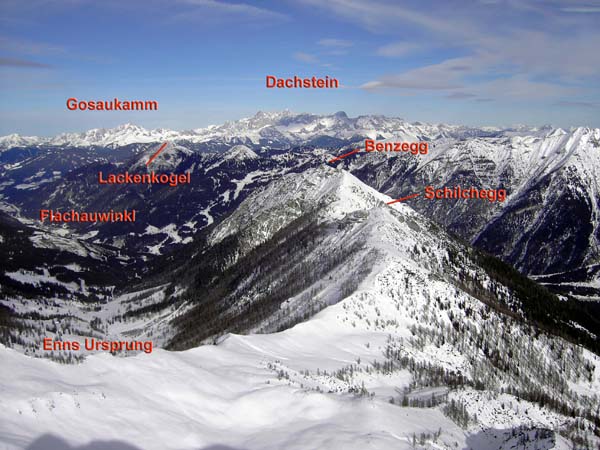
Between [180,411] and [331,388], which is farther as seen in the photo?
[331,388]

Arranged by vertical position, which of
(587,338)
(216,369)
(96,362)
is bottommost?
(587,338)

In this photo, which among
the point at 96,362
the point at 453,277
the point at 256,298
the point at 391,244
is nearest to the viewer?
the point at 96,362

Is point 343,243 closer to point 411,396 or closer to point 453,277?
point 453,277

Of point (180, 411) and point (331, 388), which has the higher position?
point (180, 411)

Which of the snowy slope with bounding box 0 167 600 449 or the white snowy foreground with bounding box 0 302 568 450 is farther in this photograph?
the snowy slope with bounding box 0 167 600 449

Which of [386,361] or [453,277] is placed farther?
[453,277]

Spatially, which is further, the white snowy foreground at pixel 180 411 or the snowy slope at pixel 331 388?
the snowy slope at pixel 331 388

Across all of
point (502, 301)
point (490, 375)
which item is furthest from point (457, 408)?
point (502, 301)

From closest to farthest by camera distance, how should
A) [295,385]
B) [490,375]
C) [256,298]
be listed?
[295,385], [490,375], [256,298]
